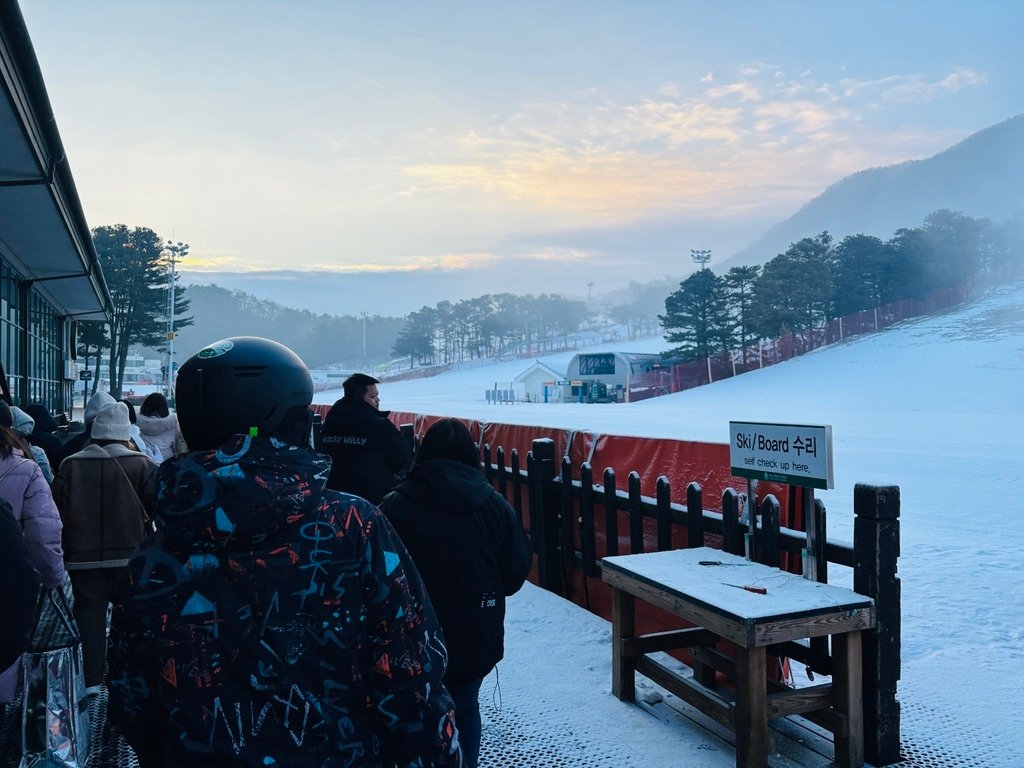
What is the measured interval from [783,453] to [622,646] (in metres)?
1.39

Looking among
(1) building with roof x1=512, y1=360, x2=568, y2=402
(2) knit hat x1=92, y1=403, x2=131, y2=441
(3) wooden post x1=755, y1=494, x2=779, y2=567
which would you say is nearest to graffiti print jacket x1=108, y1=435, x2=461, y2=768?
(3) wooden post x1=755, y1=494, x2=779, y2=567

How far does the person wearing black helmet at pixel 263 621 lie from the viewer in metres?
1.47

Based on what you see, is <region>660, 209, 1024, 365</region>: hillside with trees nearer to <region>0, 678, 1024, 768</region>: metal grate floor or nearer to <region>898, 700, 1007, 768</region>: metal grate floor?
<region>898, 700, 1007, 768</region>: metal grate floor

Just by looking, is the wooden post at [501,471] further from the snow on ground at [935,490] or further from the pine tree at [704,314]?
the pine tree at [704,314]

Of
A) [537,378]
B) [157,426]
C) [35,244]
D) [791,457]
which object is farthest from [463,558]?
[537,378]

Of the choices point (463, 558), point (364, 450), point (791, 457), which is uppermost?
point (791, 457)

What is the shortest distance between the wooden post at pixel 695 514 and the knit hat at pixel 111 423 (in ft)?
11.3

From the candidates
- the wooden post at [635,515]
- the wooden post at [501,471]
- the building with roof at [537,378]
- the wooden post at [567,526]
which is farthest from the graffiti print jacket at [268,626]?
the building with roof at [537,378]

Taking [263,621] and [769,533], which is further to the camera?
[769,533]

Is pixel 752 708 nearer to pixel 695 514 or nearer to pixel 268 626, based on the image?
pixel 695 514

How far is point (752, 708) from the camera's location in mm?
3389

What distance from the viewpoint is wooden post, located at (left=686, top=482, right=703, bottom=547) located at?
4.60m

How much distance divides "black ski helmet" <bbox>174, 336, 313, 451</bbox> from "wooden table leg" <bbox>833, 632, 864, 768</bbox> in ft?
9.59

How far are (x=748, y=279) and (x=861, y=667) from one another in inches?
2271
